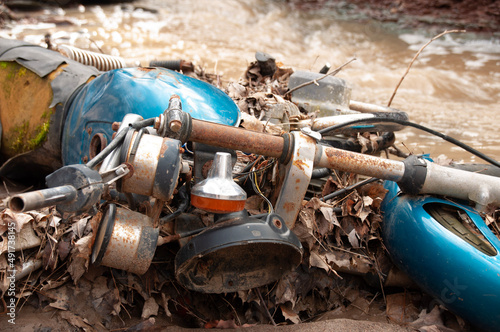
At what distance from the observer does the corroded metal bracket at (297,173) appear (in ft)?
5.81

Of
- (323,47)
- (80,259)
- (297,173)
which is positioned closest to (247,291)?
(297,173)

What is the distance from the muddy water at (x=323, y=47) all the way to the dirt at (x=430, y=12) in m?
0.66

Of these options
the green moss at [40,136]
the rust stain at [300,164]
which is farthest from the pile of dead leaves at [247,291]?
the green moss at [40,136]

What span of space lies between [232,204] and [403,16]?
12.0m

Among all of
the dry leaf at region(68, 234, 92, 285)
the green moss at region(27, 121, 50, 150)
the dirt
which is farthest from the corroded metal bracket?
the dirt

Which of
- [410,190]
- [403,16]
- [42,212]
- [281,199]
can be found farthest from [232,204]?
[403,16]

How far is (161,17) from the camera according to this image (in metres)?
10.5

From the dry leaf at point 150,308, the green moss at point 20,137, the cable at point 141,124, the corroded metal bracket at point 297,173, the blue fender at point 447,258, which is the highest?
the cable at point 141,124

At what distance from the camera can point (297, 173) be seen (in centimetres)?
177

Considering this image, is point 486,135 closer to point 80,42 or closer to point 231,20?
point 80,42

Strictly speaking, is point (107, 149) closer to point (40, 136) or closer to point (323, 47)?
point (40, 136)

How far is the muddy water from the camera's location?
5.63 m

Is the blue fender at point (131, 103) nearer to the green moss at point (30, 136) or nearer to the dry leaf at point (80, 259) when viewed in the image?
the green moss at point (30, 136)

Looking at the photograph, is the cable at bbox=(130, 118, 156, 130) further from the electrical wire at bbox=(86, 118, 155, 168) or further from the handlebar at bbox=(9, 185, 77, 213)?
the handlebar at bbox=(9, 185, 77, 213)
